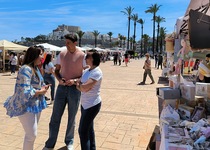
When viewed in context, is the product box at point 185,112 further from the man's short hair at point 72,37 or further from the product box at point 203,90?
the man's short hair at point 72,37

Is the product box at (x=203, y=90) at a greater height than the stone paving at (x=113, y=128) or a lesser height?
greater

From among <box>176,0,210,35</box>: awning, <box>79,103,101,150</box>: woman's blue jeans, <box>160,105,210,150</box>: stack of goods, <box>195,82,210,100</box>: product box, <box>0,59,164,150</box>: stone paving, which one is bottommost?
<box>0,59,164,150</box>: stone paving

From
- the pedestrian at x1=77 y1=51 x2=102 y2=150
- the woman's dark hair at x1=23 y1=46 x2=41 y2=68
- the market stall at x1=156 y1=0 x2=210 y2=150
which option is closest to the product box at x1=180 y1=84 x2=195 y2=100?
the market stall at x1=156 y1=0 x2=210 y2=150

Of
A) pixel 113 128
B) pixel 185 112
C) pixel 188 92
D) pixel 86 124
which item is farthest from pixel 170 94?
pixel 113 128

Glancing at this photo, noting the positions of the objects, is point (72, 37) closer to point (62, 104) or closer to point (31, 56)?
point (31, 56)

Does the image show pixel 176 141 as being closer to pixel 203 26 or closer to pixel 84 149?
pixel 203 26

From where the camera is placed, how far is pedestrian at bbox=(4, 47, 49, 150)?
2709 millimetres

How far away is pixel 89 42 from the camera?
10675cm

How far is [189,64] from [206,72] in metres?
1.86

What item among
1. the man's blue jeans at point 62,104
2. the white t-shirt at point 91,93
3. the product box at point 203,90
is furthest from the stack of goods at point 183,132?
the man's blue jeans at point 62,104

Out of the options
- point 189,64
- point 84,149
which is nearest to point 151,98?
point 189,64

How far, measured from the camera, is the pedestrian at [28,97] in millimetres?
2709

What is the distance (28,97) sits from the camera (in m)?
2.71

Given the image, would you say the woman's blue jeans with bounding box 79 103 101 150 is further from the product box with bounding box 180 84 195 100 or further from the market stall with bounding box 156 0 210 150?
the product box with bounding box 180 84 195 100
